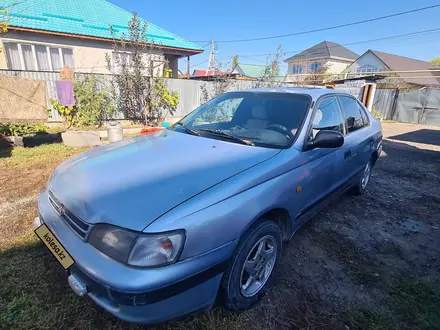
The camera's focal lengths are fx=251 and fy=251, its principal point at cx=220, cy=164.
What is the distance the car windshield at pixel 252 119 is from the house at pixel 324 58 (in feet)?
126

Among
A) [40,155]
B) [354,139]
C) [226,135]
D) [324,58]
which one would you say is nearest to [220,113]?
[226,135]

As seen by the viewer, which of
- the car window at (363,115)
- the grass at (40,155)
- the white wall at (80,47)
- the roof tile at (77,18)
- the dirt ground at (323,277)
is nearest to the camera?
the dirt ground at (323,277)

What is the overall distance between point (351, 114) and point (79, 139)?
228 inches

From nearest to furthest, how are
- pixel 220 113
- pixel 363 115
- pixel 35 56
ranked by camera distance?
pixel 220 113 < pixel 363 115 < pixel 35 56

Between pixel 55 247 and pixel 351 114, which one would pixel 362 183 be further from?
pixel 55 247

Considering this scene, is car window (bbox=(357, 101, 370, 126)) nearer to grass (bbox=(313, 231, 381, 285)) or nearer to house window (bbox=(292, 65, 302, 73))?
grass (bbox=(313, 231, 381, 285))

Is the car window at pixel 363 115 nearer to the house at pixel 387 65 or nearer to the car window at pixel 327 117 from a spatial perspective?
the car window at pixel 327 117

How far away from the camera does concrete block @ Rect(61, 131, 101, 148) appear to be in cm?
595

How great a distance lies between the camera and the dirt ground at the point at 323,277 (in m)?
1.77

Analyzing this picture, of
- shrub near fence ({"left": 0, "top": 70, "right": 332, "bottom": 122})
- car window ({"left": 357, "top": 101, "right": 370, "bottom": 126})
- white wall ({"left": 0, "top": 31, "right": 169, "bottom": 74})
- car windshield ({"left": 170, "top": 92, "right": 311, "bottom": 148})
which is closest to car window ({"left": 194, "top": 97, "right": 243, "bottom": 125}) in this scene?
car windshield ({"left": 170, "top": 92, "right": 311, "bottom": 148})

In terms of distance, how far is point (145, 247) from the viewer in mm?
1301

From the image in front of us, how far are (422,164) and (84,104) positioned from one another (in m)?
9.57

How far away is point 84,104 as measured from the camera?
7.96 metres

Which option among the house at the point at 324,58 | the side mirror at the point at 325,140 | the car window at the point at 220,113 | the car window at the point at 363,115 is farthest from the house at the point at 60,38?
the house at the point at 324,58
